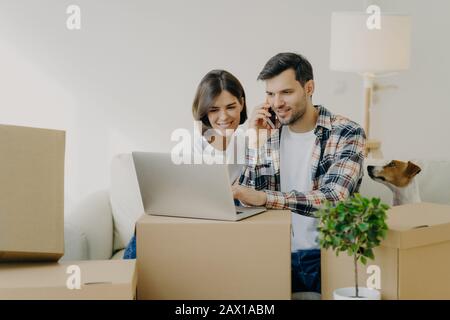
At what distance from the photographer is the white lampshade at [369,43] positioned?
9.70ft

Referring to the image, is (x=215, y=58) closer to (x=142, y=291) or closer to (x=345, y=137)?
(x=345, y=137)

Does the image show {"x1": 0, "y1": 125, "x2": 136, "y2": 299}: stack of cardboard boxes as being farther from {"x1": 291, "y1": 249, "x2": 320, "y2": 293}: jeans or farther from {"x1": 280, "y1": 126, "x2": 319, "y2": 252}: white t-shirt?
{"x1": 280, "y1": 126, "x2": 319, "y2": 252}: white t-shirt

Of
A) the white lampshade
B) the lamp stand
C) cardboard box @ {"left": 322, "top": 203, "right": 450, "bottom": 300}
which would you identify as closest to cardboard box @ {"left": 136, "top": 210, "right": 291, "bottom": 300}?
cardboard box @ {"left": 322, "top": 203, "right": 450, "bottom": 300}

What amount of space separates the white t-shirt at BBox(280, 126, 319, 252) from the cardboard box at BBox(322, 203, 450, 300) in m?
0.38

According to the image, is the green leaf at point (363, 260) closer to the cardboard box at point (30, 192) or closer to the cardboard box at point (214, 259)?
the cardboard box at point (214, 259)

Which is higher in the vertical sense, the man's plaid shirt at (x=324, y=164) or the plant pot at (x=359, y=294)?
the man's plaid shirt at (x=324, y=164)

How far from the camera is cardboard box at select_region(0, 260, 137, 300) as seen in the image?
4.50 feet

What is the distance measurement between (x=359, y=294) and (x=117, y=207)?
1377 millimetres

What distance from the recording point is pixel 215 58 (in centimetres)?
332

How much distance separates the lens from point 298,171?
6.81 ft

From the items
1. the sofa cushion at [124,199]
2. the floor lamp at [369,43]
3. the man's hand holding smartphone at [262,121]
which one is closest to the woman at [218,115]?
the man's hand holding smartphone at [262,121]

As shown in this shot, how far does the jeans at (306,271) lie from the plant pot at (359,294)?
0.30m

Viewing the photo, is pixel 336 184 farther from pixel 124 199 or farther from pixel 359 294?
pixel 124 199

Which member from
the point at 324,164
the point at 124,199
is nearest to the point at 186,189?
the point at 324,164
